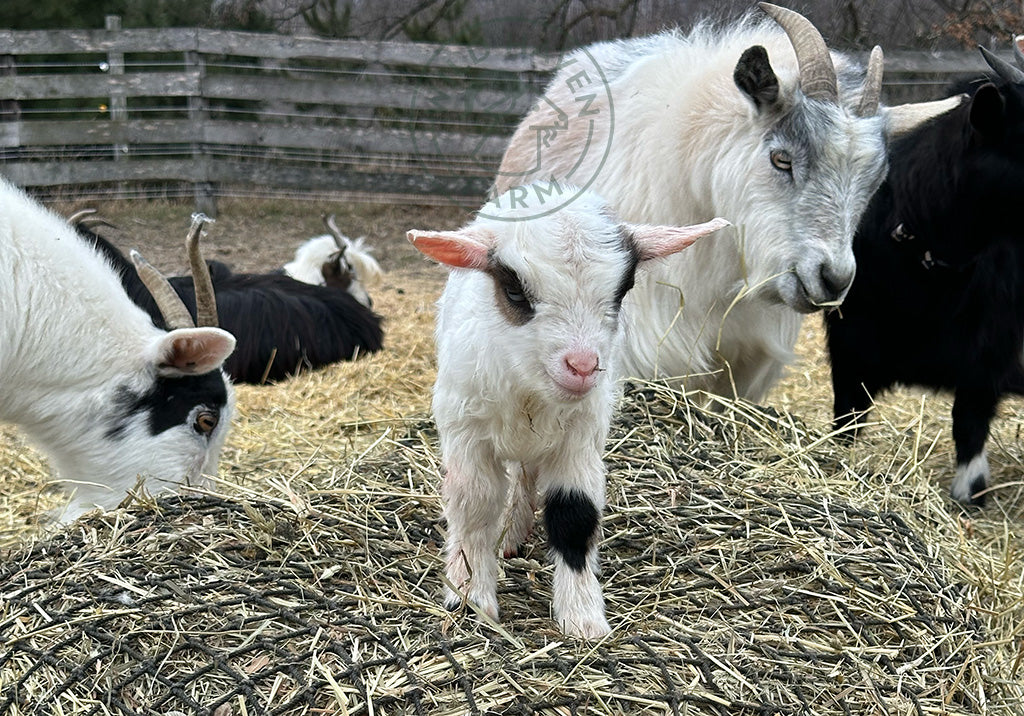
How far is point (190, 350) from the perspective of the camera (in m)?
3.87

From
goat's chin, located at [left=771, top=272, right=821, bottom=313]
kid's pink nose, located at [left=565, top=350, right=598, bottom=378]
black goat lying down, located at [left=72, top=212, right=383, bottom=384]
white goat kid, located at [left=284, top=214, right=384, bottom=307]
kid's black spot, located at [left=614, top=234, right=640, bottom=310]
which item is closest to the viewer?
kid's pink nose, located at [left=565, top=350, right=598, bottom=378]

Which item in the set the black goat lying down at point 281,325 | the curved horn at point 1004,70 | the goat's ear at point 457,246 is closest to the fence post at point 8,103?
the black goat lying down at point 281,325

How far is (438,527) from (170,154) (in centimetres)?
1023

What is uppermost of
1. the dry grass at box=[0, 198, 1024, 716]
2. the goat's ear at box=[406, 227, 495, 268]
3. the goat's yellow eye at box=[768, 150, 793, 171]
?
the goat's ear at box=[406, 227, 495, 268]

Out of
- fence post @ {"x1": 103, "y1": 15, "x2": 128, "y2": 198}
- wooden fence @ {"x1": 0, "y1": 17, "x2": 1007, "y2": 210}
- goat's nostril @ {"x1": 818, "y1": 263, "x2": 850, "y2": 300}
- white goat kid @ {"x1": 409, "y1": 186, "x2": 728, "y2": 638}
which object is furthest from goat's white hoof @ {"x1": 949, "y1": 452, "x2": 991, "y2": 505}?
fence post @ {"x1": 103, "y1": 15, "x2": 128, "y2": 198}

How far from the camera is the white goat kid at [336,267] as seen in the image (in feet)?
27.2

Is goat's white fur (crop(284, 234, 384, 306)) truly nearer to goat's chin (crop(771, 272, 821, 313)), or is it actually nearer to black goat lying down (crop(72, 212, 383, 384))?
black goat lying down (crop(72, 212, 383, 384))

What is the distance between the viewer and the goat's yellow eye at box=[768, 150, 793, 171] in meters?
3.79

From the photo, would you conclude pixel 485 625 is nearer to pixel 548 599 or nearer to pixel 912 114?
pixel 548 599

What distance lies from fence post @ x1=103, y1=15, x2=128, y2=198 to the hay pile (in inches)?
380

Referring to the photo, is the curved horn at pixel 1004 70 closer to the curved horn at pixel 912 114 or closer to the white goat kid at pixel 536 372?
the curved horn at pixel 912 114

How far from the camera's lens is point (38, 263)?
3869 mm

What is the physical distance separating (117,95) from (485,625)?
11004mm

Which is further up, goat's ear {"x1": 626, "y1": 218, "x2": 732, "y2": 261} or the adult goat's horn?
the adult goat's horn
